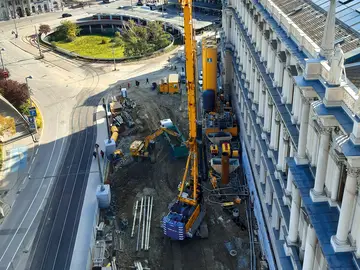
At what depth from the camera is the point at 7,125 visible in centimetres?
7081

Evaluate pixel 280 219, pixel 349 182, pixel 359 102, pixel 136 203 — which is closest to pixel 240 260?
pixel 280 219

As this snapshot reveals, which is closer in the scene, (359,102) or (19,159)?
(359,102)

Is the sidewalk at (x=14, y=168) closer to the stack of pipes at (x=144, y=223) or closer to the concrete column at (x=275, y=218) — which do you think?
the stack of pipes at (x=144, y=223)

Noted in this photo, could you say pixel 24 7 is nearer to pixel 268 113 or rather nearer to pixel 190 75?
pixel 190 75

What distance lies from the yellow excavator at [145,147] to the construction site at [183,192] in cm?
15

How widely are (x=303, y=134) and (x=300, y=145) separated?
3.38ft

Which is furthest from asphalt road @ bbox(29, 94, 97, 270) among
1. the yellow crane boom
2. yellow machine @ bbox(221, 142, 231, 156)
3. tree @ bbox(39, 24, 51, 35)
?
tree @ bbox(39, 24, 51, 35)

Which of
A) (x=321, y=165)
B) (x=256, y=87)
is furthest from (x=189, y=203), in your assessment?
(x=321, y=165)

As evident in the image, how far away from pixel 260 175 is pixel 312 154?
1864 centimetres

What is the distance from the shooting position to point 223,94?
251ft

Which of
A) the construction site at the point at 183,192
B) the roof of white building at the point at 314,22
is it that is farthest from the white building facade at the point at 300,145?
the construction site at the point at 183,192

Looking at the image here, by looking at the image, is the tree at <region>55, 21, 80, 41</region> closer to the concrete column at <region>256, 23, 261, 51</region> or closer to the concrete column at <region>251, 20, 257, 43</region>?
the concrete column at <region>251, 20, 257, 43</region>

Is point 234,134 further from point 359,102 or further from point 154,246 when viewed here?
→ point 359,102

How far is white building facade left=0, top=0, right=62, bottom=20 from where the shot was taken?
15362 cm
